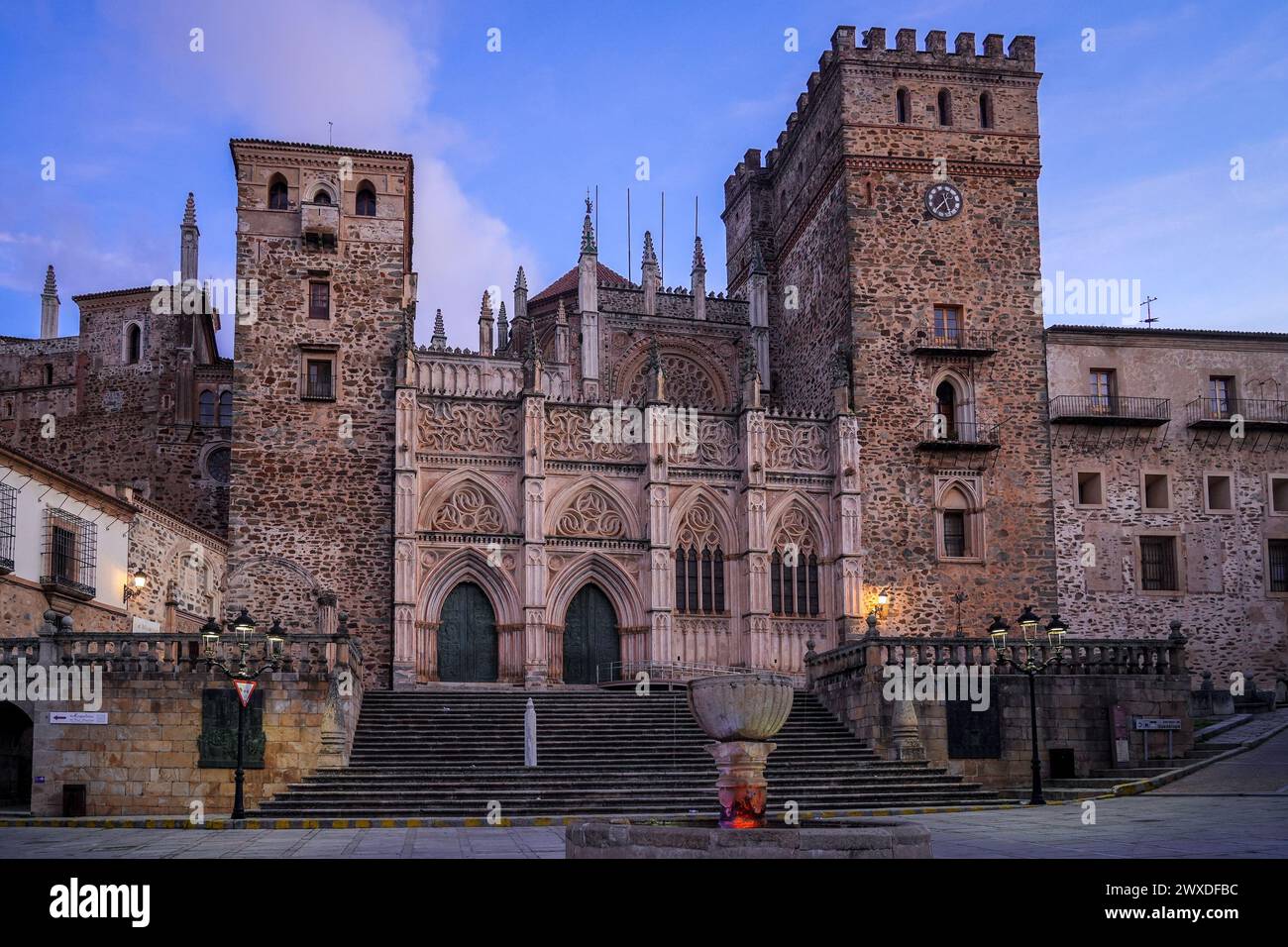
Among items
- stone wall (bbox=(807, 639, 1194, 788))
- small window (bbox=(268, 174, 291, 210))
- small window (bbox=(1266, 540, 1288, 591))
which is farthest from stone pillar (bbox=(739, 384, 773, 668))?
small window (bbox=(1266, 540, 1288, 591))

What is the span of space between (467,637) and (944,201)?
60.6 ft

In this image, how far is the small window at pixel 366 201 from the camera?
3978 cm

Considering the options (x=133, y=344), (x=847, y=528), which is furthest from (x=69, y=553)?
(x=847, y=528)

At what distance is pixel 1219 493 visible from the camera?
41.2 m

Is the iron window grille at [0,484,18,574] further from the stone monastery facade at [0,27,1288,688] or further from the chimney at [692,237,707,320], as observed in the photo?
the chimney at [692,237,707,320]

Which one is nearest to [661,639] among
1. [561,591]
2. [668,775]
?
[561,591]

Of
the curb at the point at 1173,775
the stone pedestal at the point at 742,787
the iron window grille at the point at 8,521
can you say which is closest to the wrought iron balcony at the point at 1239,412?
the curb at the point at 1173,775

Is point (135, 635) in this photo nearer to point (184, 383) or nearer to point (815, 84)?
point (184, 383)

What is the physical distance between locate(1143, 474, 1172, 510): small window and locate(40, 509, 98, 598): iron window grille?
28310 mm

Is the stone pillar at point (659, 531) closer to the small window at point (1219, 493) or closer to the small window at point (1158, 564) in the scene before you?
the small window at point (1158, 564)

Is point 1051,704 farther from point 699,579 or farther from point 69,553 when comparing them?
point 69,553

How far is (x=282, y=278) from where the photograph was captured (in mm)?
38719

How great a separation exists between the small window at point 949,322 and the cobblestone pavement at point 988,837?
58.2 feet
